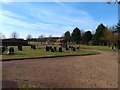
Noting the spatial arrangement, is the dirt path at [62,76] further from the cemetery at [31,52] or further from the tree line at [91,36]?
the tree line at [91,36]

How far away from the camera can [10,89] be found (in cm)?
1083

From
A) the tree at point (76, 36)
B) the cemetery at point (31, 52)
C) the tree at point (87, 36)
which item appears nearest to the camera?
the cemetery at point (31, 52)

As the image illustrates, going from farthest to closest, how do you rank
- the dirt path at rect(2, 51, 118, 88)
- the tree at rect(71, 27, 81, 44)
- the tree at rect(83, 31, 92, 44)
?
the tree at rect(71, 27, 81, 44)
the tree at rect(83, 31, 92, 44)
the dirt path at rect(2, 51, 118, 88)

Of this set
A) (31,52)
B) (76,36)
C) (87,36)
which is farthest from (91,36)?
(31,52)

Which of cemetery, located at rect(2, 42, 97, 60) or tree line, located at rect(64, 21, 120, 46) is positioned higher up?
tree line, located at rect(64, 21, 120, 46)

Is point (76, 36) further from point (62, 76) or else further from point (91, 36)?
point (62, 76)

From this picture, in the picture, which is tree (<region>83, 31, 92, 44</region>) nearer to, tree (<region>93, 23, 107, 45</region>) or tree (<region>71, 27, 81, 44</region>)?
tree (<region>71, 27, 81, 44</region>)

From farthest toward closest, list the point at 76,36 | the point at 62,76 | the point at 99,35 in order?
1. the point at 76,36
2. the point at 99,35
3. the point at 62,76

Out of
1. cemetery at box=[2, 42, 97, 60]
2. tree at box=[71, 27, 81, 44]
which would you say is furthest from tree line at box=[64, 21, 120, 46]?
cemetery at box=[2, 42, 97, 60]

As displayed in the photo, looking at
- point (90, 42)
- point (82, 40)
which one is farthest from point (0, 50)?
point (82, 40)

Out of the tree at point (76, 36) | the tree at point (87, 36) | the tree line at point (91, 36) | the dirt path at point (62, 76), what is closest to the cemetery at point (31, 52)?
the dirt path at point (62, 76)


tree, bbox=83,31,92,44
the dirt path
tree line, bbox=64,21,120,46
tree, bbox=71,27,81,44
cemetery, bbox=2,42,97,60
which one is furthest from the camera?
tree, bbox=71,27,81,44

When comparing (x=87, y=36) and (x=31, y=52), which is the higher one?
(x=87, y=36)

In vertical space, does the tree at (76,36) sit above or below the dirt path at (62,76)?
above
